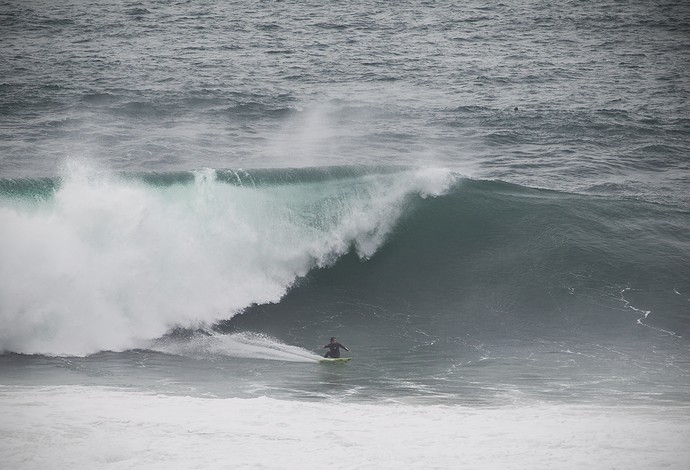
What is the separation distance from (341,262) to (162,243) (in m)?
4.79

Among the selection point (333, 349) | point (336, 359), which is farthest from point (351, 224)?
point (336, 359)

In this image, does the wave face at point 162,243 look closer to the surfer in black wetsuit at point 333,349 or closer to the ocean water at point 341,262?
the ocean water at point 341,262

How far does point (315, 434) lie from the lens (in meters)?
10.7

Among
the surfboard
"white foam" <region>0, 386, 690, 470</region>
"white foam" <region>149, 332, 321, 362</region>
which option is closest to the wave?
"white foam" <region>149, 332, 321, 362</region>

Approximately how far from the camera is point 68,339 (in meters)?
15.5

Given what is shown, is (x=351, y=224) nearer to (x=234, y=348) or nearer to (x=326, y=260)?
(x=326, y=260)

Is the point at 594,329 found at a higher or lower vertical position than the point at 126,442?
lower

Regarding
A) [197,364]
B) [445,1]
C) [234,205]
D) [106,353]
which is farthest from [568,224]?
[445,1]

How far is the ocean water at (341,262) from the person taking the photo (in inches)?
429

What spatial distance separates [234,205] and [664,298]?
11.3m

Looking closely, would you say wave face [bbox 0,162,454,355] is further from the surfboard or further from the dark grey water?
the surfboard

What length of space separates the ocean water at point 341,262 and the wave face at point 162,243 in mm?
62

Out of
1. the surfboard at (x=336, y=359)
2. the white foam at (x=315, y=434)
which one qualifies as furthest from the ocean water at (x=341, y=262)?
the surfboard at (x=336, y=359)

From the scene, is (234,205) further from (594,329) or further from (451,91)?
(451,91)
